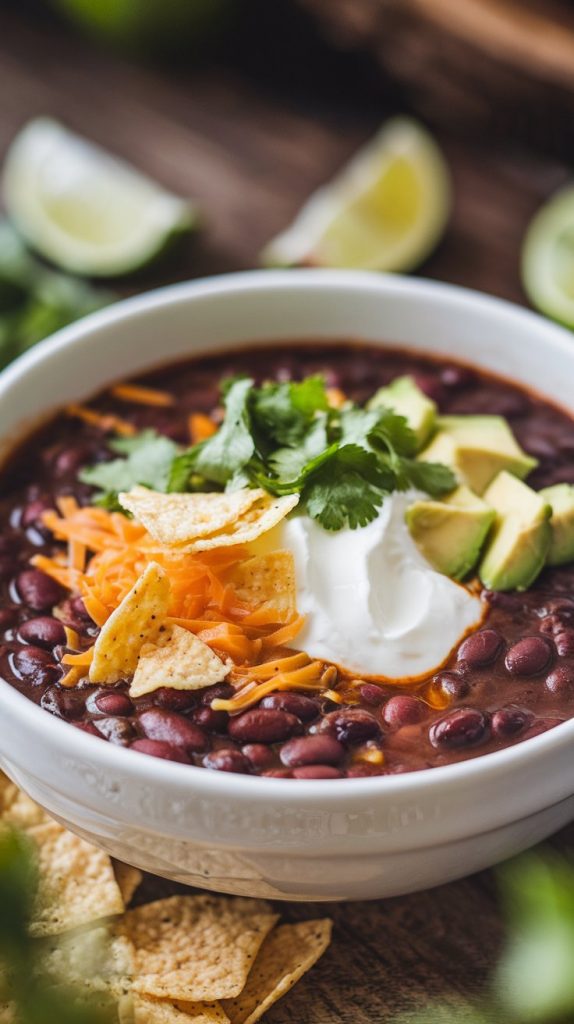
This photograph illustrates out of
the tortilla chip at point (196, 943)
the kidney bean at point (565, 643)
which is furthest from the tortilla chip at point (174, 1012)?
the kidney bean at point (565, 643)

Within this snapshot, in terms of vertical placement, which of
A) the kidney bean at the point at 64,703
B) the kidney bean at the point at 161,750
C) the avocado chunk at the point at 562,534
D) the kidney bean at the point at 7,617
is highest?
the avocado chunk at the point at 562,534

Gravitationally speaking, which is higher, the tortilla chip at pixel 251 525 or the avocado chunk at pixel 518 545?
the tortilla chip at pixel 251 525

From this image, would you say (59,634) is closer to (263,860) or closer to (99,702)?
(99,702)

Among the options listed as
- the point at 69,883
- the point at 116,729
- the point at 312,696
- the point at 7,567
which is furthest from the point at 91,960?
the point at 7,567

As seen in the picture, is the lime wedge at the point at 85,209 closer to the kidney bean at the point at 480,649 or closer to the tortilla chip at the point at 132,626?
the tortilla chip at the point at 132,626

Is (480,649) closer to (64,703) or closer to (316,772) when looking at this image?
(316,772)

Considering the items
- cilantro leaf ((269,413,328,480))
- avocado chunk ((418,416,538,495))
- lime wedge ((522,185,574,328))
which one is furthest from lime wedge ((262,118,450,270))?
cilantro leaf ((269,413,328,480))

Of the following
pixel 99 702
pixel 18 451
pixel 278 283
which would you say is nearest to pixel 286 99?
pixel 278 283
